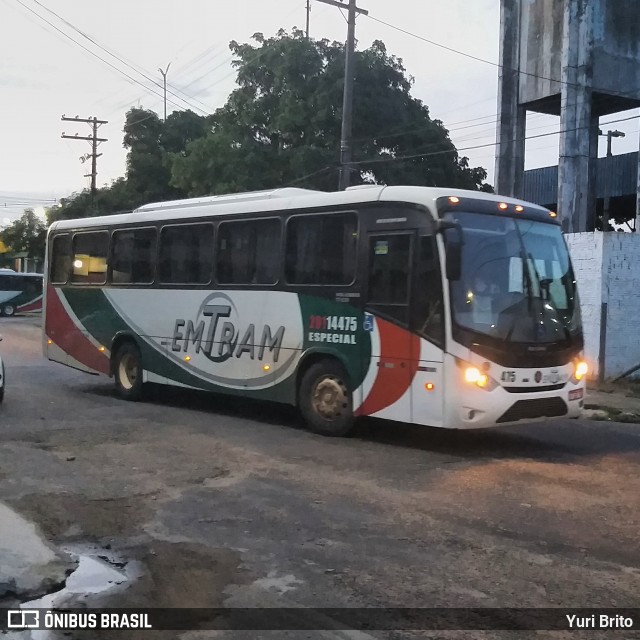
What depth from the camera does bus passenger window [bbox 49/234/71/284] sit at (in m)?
15.4

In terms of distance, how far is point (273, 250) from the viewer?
1143 centimetres

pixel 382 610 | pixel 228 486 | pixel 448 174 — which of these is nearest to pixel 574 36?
pixel 448 174

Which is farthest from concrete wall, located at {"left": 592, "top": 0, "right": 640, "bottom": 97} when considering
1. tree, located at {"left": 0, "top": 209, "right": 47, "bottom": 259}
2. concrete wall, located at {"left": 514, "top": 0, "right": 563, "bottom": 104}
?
tree, located at {"left": 0, "top": 209, "right": 47, "bottom": 259}

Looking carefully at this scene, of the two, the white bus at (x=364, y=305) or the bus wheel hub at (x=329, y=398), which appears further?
the bus wheel hub at (x=329, y=398)

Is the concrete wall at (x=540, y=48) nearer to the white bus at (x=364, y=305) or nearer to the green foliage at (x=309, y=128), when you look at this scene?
the green foliage at (x=309, y=128)

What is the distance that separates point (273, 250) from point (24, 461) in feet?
14.2

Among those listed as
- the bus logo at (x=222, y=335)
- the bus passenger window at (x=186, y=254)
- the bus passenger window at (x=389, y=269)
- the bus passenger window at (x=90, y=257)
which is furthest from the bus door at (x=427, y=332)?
the bus passenger window at (x=90, y=257)

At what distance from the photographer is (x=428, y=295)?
30.6 feet

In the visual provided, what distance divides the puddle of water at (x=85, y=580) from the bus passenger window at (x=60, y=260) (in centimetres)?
1020

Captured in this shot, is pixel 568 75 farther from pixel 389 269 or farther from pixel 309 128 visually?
pixel 389 269

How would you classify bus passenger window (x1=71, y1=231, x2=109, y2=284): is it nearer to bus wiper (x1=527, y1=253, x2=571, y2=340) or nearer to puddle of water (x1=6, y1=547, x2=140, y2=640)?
bus wiper (x1=527, y1=253, x2=571, y2=340)

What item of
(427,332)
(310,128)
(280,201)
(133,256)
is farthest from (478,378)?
(310,128)

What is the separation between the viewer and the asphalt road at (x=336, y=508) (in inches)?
204

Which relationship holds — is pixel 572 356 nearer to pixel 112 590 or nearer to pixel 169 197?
pixel 112 590
